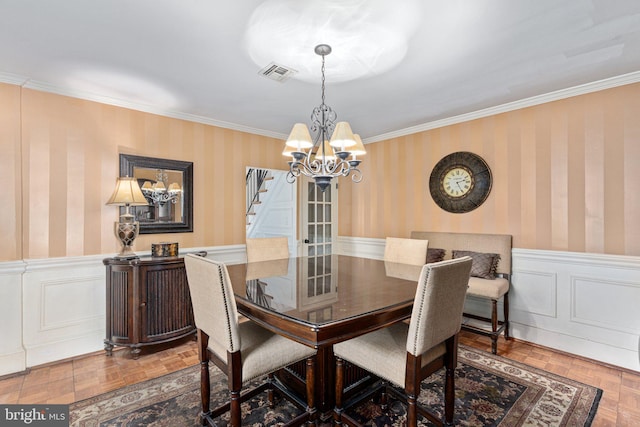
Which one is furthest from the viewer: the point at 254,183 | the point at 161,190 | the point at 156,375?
the point at 254,183

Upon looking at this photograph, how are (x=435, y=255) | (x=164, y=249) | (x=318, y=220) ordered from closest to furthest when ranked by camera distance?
(x=164, y=249)
(x=435, y=255)
(x=318, y=220)

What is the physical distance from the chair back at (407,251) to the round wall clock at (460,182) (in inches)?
36.3

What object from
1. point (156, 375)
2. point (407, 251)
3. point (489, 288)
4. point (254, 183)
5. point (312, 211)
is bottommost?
point (156, 375)

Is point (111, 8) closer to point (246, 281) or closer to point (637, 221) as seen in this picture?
point (246, 281)

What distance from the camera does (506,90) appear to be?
9.30ft

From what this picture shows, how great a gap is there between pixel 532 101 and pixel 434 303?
276 cm

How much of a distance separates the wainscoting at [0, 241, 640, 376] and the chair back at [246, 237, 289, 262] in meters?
1.43

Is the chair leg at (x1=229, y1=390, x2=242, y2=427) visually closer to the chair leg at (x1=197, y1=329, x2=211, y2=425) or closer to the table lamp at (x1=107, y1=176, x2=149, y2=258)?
the chair leg at (x1=197, y1=329, x2=211, y2=425)

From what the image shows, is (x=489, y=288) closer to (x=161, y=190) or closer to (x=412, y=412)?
(x=412, y=412)

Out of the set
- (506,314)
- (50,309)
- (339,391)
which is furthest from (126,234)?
(506,314)

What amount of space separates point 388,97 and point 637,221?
2.38 metres

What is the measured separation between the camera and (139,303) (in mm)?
2732

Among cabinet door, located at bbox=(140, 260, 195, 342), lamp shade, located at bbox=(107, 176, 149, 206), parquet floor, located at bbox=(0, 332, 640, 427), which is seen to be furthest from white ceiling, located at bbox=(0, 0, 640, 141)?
parquet floor, located at bbox=(0, 332, 640, 427)

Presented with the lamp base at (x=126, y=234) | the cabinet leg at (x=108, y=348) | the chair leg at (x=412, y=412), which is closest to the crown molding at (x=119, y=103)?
the lamp base at (x=126, y=234)
